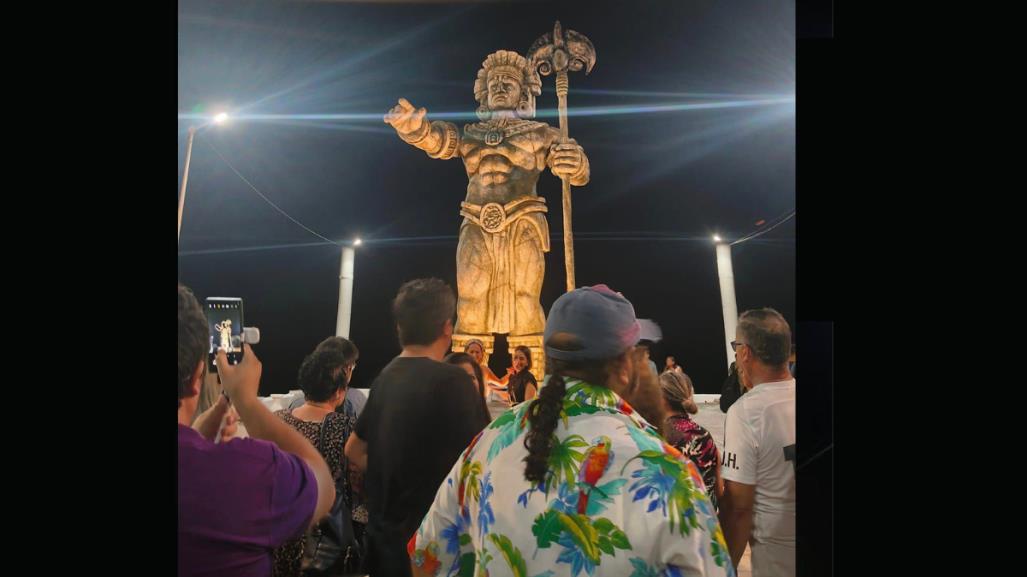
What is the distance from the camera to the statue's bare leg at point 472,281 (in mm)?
2887

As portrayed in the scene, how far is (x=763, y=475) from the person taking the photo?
2631 mm

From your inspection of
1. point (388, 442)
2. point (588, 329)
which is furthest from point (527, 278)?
point (588, 329)

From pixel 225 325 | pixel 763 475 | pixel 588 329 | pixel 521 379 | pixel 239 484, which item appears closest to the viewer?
pixel 588 329

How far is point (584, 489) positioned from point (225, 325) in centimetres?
158

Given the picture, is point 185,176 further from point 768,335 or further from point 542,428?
point 768,335

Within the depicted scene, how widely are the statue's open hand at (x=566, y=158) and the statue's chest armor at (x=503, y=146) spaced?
0.05 metres

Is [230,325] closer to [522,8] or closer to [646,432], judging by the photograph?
[522,8]

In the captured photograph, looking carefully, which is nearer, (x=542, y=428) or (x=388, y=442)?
(x=542, y=428)

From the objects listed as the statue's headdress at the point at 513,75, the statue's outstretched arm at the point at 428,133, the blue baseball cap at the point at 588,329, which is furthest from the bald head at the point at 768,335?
the statue's outstretched arm at the point at 428,133

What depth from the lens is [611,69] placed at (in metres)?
2.89

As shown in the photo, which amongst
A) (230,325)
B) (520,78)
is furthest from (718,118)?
(230,325)

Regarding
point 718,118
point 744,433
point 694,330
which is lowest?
point 744,433

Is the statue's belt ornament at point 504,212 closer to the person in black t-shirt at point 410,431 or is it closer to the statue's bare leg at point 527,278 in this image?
the statue's bare leg at point 527,278
